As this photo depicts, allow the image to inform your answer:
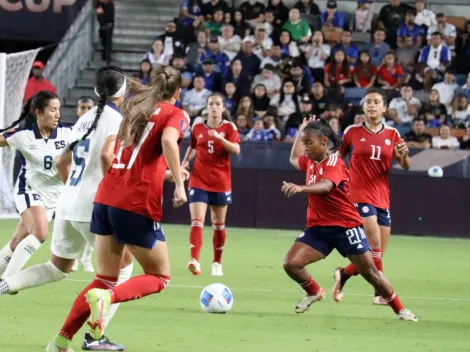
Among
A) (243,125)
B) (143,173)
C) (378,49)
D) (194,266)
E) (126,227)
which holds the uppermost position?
(143,173)

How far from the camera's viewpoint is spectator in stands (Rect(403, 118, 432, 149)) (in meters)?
20.0

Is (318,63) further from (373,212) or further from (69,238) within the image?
(69,238)

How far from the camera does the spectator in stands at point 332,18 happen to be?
23.5 metres

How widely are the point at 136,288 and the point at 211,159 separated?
6318mm

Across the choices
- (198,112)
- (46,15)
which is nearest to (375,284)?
(198,112)

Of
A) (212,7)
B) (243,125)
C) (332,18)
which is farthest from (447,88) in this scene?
(212,7)

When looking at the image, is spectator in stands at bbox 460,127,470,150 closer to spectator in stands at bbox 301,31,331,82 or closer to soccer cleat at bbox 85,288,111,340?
spectator in stands at bbox 301,31,331,82

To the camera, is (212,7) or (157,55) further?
(212,7)

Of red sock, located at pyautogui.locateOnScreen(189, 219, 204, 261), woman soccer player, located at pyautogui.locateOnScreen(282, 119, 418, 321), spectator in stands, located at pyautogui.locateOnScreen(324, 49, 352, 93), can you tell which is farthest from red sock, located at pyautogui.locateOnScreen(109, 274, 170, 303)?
spectator in stands, located at pyautogui.locateOnScreen(324, 49, 352, 93)

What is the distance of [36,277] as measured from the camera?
7.80 metres

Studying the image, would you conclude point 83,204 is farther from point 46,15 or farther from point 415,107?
point 46,15

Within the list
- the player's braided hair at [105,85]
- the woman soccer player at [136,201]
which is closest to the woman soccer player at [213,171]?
the player's braided hair at [105,85]

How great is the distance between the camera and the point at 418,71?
22.2 m

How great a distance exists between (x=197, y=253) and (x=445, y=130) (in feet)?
29.2
